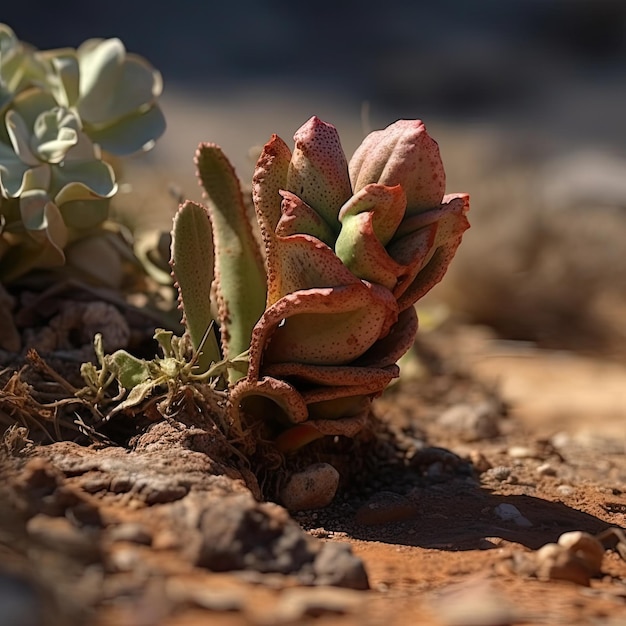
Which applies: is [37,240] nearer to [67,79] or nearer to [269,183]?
[67,79]

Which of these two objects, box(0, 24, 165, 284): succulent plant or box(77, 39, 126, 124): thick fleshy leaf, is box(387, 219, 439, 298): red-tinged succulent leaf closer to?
box(0, 24, 165, 284): succulent plant

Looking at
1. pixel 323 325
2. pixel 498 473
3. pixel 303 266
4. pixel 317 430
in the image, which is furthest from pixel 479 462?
pixel 303 266

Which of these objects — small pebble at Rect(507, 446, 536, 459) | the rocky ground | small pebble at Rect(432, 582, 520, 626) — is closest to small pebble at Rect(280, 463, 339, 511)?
the rocky ground

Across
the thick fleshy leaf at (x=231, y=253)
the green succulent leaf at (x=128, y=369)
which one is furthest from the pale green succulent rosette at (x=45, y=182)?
the green succulent leaf at (x=128, y=369)

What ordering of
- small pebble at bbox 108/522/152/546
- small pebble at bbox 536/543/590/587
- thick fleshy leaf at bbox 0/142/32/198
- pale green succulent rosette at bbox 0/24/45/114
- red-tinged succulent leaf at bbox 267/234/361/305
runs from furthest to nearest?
pale green succulent rosette at bbox 0/24/45/114 → thick fleshy leaf at bbox 0/142/32/198 → red-tinged succulent leaf at bbox 267/234/361/305 → small pebble at bbox 536/543/590/587 → small pebble at bbox 108/522/152/546

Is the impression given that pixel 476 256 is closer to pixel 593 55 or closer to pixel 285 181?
pixel 285 181

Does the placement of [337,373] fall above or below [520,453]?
above
